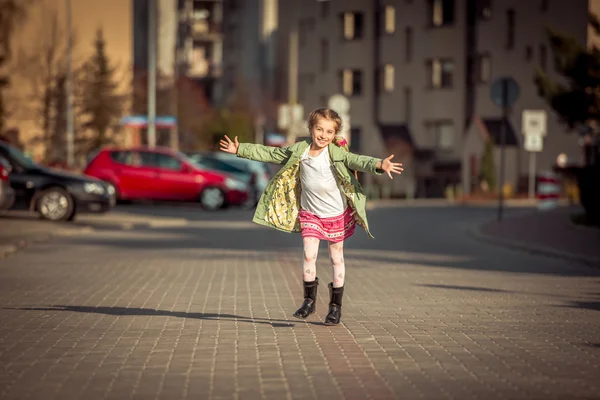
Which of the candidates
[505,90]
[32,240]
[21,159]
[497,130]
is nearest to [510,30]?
[497,130]

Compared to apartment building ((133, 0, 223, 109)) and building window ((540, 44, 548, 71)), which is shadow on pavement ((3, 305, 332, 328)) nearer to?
building window ((540, 44, 548, 71))

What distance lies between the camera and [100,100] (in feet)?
179

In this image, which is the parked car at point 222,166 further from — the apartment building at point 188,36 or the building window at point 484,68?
the apartment building at point 188,36

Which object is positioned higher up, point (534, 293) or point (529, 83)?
point (529, 83)

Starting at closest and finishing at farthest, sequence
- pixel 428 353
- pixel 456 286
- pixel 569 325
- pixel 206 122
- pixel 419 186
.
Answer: pixel 428 353, pixel 569 325, pixel 456 286, pixel 419 186, pixel 206 122

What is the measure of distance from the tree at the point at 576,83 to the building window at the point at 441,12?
145 ft

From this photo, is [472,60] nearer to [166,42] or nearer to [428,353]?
[166,42]

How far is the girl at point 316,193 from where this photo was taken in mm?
10445

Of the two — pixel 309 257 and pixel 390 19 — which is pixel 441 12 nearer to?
pixel 390 19

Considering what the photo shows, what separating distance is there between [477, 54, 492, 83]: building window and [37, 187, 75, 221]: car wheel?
44.1 meters

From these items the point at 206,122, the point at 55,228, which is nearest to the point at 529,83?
the point at 206,122

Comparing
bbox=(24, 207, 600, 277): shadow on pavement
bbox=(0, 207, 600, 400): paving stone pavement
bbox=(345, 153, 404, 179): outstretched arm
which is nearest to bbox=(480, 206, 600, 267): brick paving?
bbox=(24, 207, 600, 277): shadow on pavement

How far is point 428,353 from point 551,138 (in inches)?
2327

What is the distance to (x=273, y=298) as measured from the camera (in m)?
12.8
